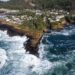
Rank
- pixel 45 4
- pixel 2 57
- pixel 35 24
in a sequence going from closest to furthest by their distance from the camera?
pixel 2 57
pixel 35 24
pixel 45 4

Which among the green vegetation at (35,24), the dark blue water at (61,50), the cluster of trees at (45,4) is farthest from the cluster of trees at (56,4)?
the dark blue water at (61,50)

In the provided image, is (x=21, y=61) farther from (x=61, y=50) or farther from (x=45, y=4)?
(x=45, y=4)

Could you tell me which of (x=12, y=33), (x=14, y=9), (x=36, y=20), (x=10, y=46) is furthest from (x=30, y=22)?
(x=14, y=9)

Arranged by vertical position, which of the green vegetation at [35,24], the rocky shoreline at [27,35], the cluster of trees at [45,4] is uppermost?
the rocky shoreline at [27,35]

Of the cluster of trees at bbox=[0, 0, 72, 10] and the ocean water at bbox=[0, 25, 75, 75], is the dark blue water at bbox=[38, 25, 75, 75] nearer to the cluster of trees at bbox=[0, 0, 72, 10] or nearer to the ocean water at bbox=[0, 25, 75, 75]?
the ocean water at bbox=[0, 25, 75, 75]

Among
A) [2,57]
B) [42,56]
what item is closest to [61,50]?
[42,56]

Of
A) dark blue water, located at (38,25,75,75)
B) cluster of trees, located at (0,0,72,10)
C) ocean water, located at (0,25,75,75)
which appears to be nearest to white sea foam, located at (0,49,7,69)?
ocean water, located at (0,25,75,75)

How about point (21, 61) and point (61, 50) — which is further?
point (61, 50)

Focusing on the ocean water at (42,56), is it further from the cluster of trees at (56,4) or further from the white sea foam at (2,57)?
the cluster of trees at (56,4)
